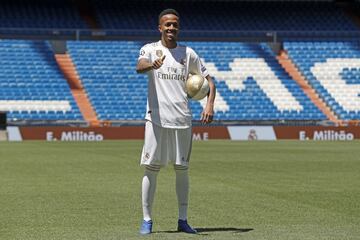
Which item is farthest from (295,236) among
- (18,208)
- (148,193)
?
(18,208)

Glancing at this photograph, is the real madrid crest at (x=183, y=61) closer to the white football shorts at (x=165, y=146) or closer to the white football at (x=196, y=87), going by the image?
the white football at (x=196, y=87)

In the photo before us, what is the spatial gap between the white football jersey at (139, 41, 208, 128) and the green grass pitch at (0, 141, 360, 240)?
1183 millimetres

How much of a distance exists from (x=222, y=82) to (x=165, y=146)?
39.1 metres

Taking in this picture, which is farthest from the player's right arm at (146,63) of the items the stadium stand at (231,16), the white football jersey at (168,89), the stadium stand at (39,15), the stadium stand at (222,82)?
the stadium stand at (231,16)

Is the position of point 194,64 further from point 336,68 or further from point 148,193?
point 336,68

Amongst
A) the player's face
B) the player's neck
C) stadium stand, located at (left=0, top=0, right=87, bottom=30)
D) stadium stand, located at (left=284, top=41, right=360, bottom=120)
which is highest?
stadium stand, located at (left=0, top=0, right=87, bottom=30)

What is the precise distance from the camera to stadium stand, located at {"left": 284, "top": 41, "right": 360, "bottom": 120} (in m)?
47.0

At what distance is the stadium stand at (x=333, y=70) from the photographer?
154 ft

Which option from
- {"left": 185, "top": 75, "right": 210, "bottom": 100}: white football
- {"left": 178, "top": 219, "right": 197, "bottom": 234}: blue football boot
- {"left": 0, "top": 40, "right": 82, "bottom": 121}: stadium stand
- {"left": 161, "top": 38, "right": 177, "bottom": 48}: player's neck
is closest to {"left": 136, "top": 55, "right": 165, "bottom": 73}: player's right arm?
{"left": 161, "top": 38, "right": 177, "bottom": 48}: player's neck

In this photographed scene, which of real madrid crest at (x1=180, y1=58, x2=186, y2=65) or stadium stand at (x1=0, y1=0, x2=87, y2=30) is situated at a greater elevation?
stadium stand at (x1=0, y1=0, x2=87, y2=30)

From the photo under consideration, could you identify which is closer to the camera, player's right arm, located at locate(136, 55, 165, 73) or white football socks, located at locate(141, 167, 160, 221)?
player's right arm, located at locate(136, 55, 165, 73)

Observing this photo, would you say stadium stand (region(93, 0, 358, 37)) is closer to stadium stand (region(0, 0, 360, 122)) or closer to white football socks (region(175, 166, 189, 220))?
stadium stand (region(0, 0, 360, 122))

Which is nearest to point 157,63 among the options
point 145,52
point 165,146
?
point 145,52

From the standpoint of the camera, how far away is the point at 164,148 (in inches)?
361
